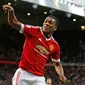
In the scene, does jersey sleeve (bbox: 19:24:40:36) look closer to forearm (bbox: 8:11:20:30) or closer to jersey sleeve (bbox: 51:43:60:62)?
forearm (bbox: 8:11:20:30)

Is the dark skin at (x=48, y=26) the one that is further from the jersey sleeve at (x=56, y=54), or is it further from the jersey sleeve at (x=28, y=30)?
the jersey sleeve at (x=56, y=54)

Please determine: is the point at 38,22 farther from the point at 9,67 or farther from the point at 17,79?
the point at 17,79

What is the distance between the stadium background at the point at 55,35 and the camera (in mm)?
19277

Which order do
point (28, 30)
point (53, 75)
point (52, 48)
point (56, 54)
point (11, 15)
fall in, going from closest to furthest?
point (11, 15) → point (28, 30) → point (52, 48) → point (56, 54) → point (53, 75)

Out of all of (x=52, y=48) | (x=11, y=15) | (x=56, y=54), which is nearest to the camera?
(x=11, y=15)

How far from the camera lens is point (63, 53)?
2703cm

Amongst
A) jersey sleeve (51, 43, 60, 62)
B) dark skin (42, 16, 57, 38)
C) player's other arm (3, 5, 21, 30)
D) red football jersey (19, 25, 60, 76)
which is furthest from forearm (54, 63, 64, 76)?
player's other arm (3, 5, 21, 30)

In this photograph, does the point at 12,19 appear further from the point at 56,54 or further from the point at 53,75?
the point at 53,75

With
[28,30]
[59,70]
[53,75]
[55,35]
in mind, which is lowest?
[53,75]

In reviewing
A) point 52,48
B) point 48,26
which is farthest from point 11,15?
point 52,48

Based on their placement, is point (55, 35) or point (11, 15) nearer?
point (11, 15)

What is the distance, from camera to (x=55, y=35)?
27.4 meters

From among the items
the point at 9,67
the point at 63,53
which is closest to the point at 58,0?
the point at 9,67

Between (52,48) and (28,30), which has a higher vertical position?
(28,30)
